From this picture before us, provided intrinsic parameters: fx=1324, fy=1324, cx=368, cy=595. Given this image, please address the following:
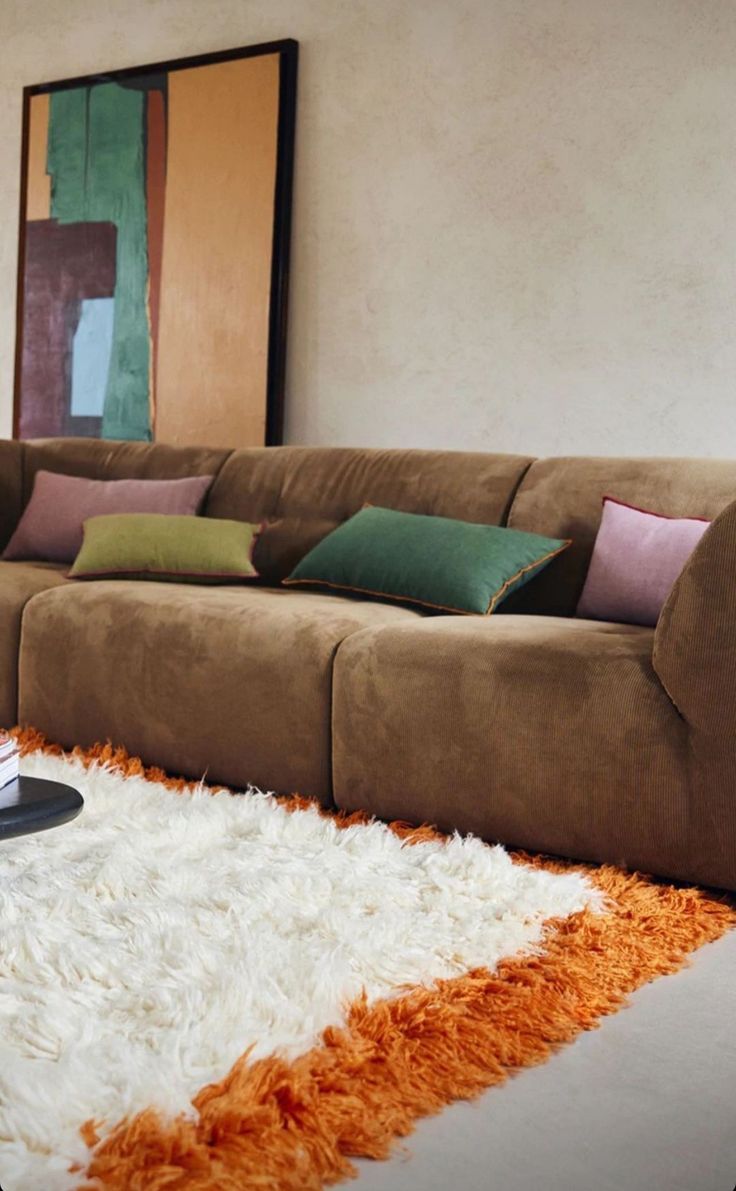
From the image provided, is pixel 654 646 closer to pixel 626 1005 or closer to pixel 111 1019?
pixel 626 1005

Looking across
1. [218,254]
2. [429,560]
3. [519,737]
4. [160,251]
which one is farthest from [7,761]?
[160,251]

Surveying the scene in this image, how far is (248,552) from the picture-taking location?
3594 mm

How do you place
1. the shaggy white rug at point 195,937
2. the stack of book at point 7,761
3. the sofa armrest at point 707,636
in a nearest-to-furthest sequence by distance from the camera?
the shaggy white rug at point 195,937 → the stack of book at point 7,761 → the sofa armrest at point 707,636

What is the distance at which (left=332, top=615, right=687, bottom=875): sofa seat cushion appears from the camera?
231 cm

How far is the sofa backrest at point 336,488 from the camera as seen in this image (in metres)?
3.45

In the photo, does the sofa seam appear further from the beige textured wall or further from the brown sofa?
the beige textured wall

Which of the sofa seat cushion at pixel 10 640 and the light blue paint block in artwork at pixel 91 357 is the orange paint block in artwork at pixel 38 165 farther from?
the sofa seat cushion at pixel 10 640

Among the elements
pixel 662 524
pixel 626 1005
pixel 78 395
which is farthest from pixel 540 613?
pixel 78 395

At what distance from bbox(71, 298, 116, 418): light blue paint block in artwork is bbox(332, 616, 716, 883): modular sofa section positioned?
2532mm

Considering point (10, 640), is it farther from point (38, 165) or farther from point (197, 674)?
point (38, 165)

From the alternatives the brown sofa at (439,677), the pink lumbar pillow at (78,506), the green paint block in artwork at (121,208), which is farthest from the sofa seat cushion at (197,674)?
the green paint block in artwork at (121,208)

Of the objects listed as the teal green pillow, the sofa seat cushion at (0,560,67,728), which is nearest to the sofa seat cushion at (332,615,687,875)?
the teal green pillow

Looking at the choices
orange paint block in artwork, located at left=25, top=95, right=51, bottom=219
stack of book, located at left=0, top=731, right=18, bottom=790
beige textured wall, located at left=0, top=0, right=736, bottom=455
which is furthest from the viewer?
orange paint block in artwork, located at left=25, top=95, right=51, bottom=219

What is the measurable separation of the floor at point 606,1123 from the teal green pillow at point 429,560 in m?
1.36
